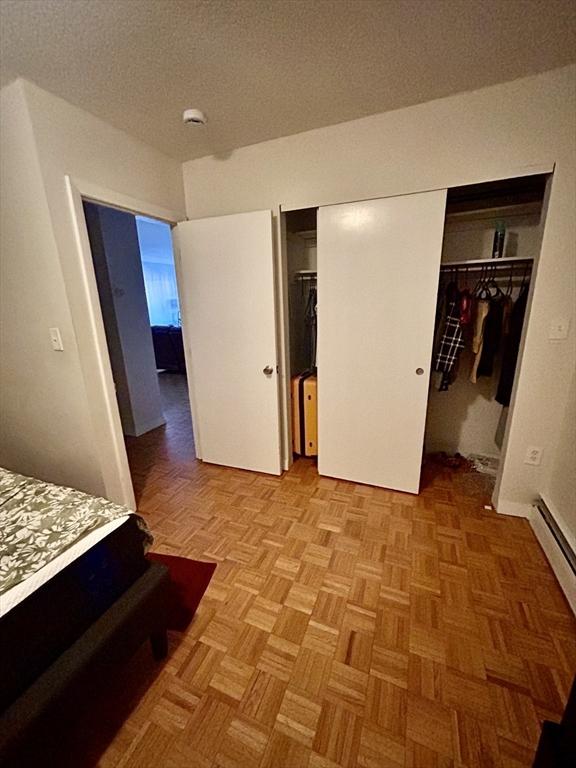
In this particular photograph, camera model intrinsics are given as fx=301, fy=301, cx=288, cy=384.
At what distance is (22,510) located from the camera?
1179 millimetres

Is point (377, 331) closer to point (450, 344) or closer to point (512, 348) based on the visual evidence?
point (450, 344)

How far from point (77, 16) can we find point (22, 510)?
1903mm

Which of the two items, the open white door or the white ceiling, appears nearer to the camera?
the white ceiling

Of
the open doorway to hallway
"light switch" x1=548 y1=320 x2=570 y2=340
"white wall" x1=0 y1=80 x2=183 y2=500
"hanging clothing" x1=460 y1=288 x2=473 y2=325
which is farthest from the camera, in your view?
the open doorway to hallway

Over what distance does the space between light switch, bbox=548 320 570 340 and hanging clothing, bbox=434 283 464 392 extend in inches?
19.4

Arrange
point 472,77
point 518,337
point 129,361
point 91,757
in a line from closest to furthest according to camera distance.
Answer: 1. point 91,757
2. point 472,77
3. point 518,337
4. point 129,361

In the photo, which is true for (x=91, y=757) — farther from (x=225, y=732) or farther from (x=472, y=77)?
(x=472, y=77)

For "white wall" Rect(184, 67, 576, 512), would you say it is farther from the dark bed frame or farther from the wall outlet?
the dark bed frame

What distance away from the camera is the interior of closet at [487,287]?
195 cm

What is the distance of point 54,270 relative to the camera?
63.0 inches

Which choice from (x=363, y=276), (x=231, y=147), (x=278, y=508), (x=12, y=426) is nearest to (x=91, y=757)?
(x=278, y=508)

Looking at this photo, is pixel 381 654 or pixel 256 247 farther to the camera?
pixel 256 247

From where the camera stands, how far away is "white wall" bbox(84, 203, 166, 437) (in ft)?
9.55

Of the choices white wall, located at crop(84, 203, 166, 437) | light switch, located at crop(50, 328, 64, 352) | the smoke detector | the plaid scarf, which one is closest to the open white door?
the smoke detector
